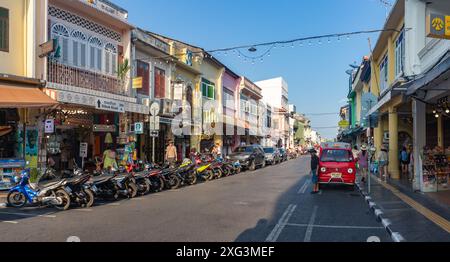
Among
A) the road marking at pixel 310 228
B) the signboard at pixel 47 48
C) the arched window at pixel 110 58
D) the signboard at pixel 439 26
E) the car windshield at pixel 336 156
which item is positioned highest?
the arched window at pixel 110 58

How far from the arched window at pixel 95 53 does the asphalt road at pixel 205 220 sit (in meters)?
7.84

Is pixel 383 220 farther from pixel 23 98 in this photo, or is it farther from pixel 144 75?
pixel 144 75

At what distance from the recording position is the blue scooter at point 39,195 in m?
11.4

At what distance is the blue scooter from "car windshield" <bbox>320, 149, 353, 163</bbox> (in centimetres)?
1023

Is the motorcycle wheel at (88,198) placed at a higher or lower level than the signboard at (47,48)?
lower

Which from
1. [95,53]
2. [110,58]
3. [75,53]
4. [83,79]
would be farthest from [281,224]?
[110,58]

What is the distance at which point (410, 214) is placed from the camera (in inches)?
420

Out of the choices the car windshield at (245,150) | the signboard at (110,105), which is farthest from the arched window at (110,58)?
the car windshield at (245,150)

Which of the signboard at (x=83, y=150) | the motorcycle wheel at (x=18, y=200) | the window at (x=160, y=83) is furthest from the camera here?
the window at (x=160, y=83)

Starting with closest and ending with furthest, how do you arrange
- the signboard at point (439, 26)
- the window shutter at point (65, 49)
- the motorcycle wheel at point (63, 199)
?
→ the signboard at point (439, 26)
the motorcycle wheel at point (63, 199)
the window shutter at point (65, 49)

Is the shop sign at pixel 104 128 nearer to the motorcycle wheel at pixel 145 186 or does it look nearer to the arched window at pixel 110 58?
the arched window at pixel 110 58

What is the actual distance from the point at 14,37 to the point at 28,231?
31.0 ft

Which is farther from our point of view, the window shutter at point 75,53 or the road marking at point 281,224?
the window shutter at point 75,53
